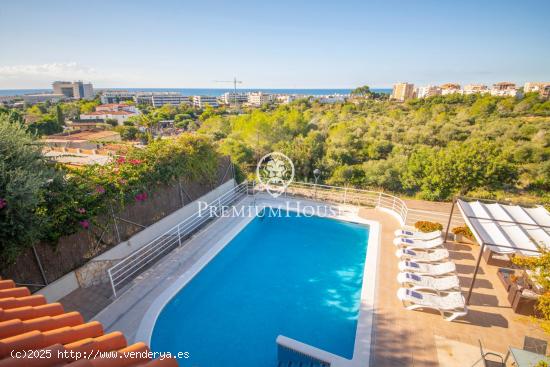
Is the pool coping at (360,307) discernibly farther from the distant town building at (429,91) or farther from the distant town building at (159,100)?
the distant town building at (159,100)

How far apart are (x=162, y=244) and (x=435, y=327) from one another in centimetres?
733

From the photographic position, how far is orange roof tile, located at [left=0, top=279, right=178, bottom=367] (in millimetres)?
1974

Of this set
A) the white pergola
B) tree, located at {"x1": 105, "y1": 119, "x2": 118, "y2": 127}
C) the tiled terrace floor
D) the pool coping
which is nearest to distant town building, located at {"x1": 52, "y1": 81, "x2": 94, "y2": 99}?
tree, located at {"x1": 105, "y1": 119, "x2": 118, "y2": 127}

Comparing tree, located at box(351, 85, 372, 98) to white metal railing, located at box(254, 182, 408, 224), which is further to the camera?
tree, located at box(351, 85, 372, 98)

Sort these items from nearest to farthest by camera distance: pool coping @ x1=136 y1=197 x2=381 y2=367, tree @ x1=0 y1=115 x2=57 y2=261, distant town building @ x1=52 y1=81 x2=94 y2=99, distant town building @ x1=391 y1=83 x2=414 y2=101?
tree @ x1=0 y1=115 x2=57 y2=261 < pool coping @ x1=136 y1=197 x2=381 y2=367 < distant town building @ x1=391 y1=83 x2=414 y2=101 < distant town building @ x1=52 y1=81 x2=94 y2=99

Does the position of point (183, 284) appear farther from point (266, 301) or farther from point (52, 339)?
point (52, 339)

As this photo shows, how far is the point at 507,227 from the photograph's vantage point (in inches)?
238

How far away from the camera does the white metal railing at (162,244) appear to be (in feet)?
22.1

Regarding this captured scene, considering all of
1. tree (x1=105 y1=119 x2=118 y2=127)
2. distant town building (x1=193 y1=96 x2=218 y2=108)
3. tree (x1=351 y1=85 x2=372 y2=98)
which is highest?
tree (x1=351 y1=85 x2=372 y2=98)

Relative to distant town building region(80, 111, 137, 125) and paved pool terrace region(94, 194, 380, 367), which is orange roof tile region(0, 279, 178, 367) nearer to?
paved pool terrace region(94, 194, 380, 367)

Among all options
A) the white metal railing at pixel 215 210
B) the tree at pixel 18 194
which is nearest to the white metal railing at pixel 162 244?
the white metal railing at pixel 215 210

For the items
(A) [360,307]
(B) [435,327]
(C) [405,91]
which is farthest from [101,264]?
(C) [405,91]

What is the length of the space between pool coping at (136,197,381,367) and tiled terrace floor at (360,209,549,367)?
0.18 meters

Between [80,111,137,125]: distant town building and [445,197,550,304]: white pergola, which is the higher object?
[445,197,550,304]: white pergola
